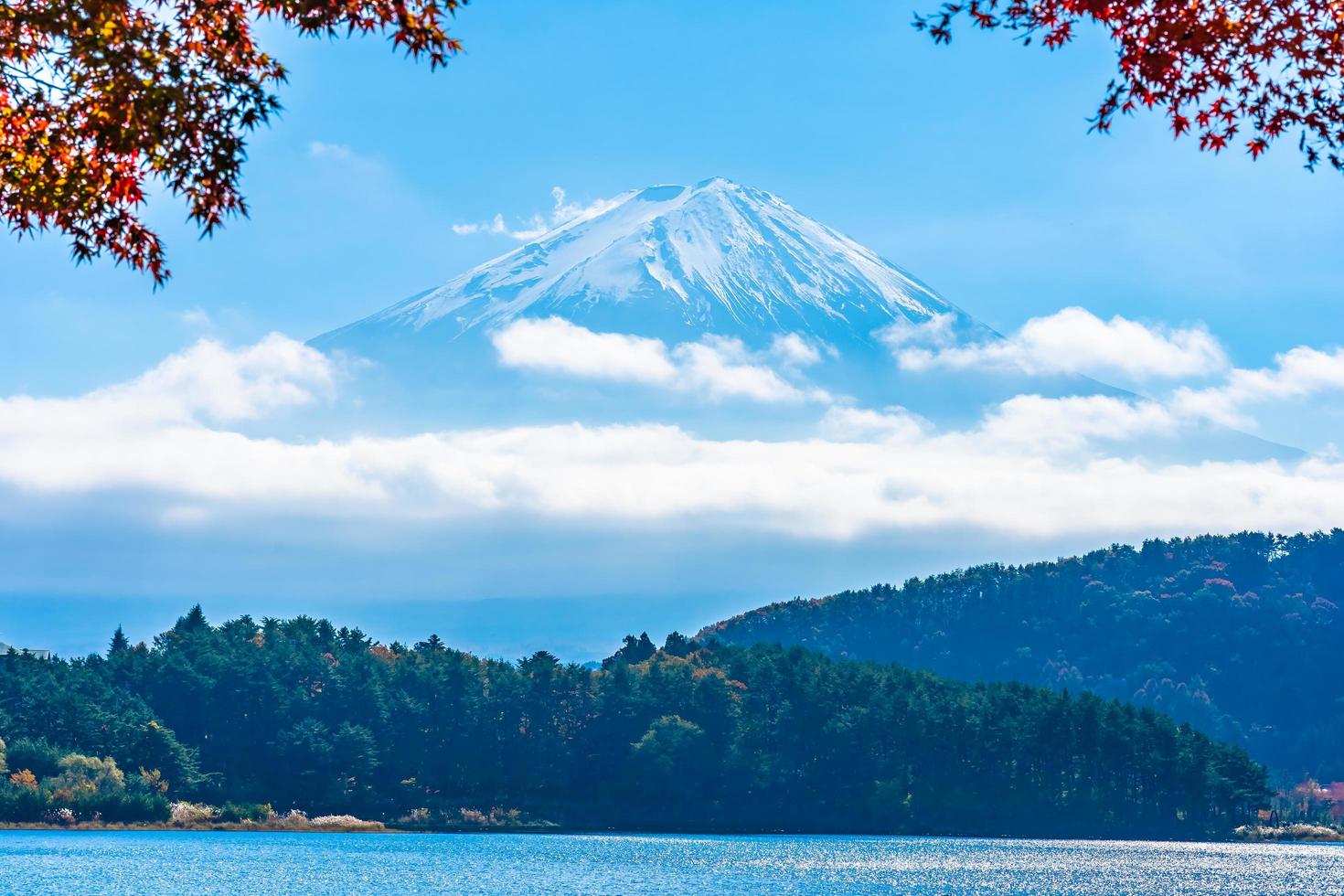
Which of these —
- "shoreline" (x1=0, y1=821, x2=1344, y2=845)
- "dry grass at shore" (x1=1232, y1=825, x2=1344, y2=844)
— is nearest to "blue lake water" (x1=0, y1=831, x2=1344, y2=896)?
"shoreline" (x1=0, y1=821, x2=1344, y2=845)

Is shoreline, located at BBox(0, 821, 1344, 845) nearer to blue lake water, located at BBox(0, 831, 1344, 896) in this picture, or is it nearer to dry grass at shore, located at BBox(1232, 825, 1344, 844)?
dry grass at shore, located at BBox(1232, 825, 1344, 844)

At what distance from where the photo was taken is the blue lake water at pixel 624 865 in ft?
211

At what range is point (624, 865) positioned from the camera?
76.8 meters

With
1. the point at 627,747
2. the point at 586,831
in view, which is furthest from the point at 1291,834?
the point at 586,831

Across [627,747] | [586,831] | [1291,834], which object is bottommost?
[1291,834]

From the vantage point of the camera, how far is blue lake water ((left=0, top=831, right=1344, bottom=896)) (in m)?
64.3

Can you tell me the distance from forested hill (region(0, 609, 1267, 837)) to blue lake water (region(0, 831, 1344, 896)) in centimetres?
684

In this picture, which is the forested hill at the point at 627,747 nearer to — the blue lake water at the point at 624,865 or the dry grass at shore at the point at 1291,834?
the dry grass at shore at the point at 1291,834

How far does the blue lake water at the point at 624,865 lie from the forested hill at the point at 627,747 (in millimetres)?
6835

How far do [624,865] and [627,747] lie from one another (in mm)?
45047

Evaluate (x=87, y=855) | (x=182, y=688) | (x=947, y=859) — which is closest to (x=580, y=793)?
(x=182, y=688)

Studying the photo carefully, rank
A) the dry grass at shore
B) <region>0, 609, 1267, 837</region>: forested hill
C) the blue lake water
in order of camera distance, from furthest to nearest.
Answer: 1. the dry grass at shore
2. <region>0, 609, 1267, 837</region>: forested hill
3. the blue lake water

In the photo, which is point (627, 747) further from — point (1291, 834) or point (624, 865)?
point (1291, 834)

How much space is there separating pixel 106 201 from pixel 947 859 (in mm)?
81727
